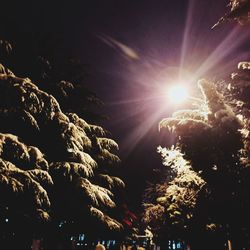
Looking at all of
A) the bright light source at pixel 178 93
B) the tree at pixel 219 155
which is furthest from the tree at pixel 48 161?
the tree at pixel 219 155

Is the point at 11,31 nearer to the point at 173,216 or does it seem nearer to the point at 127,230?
the point at 173,216

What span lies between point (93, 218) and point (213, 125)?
19.0 feet

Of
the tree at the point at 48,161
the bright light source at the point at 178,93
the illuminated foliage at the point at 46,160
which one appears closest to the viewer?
the illuminated foliage at the point at 46,160

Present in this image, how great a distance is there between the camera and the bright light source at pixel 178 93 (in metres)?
10.7

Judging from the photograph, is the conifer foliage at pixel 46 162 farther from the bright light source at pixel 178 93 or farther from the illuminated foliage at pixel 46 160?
the bright light source at pixel 178 93

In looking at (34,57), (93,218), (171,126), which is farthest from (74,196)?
(34,57)

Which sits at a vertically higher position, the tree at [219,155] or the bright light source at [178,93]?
the bright light source at [178,93]

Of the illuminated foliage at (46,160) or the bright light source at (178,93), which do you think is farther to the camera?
the bright light source at (178,93)

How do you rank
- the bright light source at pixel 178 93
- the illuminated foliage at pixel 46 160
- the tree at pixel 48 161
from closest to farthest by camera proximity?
1. the illuminated foliage at pixel 46 160
2. the tree at pixel 48 161
3. the bright light source at pixel 178 93

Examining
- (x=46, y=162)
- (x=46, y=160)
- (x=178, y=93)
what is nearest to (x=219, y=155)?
(x=178, y=93)

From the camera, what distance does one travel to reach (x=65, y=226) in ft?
39.8

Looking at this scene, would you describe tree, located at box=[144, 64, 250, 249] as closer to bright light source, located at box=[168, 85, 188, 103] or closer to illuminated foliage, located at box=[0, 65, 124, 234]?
bright light source, located at box=[168, 85, 188, 103]

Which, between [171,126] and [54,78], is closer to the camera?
[171,126]

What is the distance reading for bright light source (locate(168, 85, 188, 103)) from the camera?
10688mm
